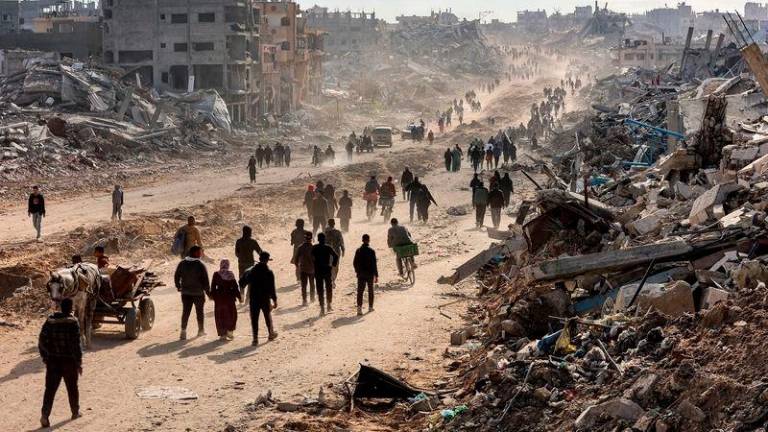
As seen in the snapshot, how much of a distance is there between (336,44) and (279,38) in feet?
175

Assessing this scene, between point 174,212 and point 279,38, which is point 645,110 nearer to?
point 174,212

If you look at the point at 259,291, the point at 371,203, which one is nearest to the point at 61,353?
the point at 259,291

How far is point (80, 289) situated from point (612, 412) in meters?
7.20

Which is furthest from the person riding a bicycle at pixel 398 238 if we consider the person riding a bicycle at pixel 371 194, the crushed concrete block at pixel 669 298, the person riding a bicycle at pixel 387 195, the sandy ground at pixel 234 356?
the person riding a bicycle at pixel 371 194

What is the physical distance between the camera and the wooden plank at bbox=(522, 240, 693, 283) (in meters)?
12.1

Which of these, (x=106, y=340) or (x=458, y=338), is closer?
(x=458, y=338)

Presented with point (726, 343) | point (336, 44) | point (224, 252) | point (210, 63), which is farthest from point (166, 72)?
point (336, 44)

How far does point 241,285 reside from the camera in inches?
578

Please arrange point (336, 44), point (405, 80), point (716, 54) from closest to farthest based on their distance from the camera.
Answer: point (716, 54) → point (405, 80) → point (336, 44)

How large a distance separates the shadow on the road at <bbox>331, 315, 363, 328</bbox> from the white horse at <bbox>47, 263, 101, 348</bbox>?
3419mm

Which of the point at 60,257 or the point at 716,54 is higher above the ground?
the point at 716,54

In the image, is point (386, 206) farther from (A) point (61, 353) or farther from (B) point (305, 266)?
(A) point (61, 353)

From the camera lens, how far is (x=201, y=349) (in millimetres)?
14023

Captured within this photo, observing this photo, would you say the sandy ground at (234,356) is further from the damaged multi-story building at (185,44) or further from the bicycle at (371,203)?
the damaged multi-story building at (185,44)
